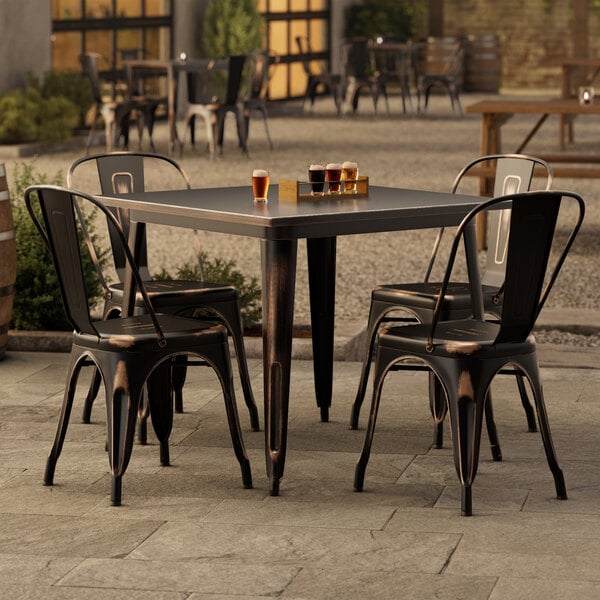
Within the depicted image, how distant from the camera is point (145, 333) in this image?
355 cm

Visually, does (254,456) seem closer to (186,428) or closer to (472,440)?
(186,428)

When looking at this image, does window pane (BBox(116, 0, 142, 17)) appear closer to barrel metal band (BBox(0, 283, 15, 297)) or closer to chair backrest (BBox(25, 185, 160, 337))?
barrel metal band (BBox(0, 283, 15, 297))

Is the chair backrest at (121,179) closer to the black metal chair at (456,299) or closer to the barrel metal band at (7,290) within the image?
the barrel metal band at (7,290)

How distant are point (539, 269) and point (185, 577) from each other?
1.11m

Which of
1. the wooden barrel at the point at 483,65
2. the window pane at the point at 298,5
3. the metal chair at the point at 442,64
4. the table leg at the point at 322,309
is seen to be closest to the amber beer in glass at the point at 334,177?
the table leg at the point at 322,309

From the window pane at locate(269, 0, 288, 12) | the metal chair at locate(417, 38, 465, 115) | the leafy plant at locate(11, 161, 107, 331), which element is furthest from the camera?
the window pane at locate(269, 0, 288, 12)

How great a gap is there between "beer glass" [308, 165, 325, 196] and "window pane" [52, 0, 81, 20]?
37.5 ft

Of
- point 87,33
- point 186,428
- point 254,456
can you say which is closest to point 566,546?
point 254,456

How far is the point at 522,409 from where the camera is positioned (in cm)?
441

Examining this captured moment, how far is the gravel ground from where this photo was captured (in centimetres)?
686

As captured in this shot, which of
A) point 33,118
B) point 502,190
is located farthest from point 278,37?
point 502,190

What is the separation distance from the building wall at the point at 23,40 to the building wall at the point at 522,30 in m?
9.20

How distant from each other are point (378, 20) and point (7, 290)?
654 inches

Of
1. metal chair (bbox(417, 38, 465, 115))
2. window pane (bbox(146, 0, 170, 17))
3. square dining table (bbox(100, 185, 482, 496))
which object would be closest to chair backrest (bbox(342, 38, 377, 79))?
metal chair (bbox(417, 38, 465, 115))
